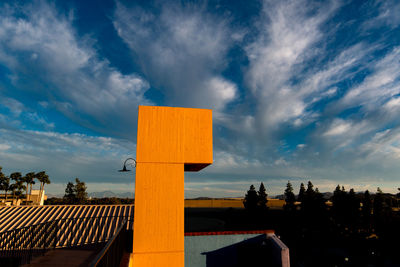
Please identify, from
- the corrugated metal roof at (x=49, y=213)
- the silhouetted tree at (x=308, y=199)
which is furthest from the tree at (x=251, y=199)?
the corrugated metal roof at (x=49, y=213)

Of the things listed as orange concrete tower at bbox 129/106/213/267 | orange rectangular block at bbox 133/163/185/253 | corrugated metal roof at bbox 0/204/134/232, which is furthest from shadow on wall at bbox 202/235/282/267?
corrugated metal roof at bbox 0/204/134/232

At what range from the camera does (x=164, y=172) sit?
308 inches

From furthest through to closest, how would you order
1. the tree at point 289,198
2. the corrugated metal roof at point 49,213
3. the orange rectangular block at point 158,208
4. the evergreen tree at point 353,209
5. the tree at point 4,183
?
the tree at point 4,183
the tree at point 289,198
the evergreen tree at point 353,209
the corrugated metal roof at point 49,213
the orange rectangular block at point 158,208

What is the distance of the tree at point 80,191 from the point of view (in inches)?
2304

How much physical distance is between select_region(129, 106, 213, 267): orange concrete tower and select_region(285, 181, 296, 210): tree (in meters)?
36.7

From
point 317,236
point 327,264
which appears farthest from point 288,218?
point 327,264

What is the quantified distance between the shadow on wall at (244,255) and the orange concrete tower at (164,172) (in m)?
4.51

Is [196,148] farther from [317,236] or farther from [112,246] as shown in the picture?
[317,236]

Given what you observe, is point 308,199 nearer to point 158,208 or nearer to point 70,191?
point 158,208

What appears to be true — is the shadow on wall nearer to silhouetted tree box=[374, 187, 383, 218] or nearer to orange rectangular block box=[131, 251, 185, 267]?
orange rectangular block box=[131, 251, 185, 267]

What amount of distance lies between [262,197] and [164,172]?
127 ft

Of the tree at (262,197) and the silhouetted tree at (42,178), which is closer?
the tree at (262,197)

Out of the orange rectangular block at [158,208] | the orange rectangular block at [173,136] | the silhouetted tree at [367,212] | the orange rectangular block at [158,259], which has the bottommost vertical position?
the silhouetted tree at [367,212]

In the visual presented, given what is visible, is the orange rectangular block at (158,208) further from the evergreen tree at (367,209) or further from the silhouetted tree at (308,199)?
the evergreen tree at (367,209)
